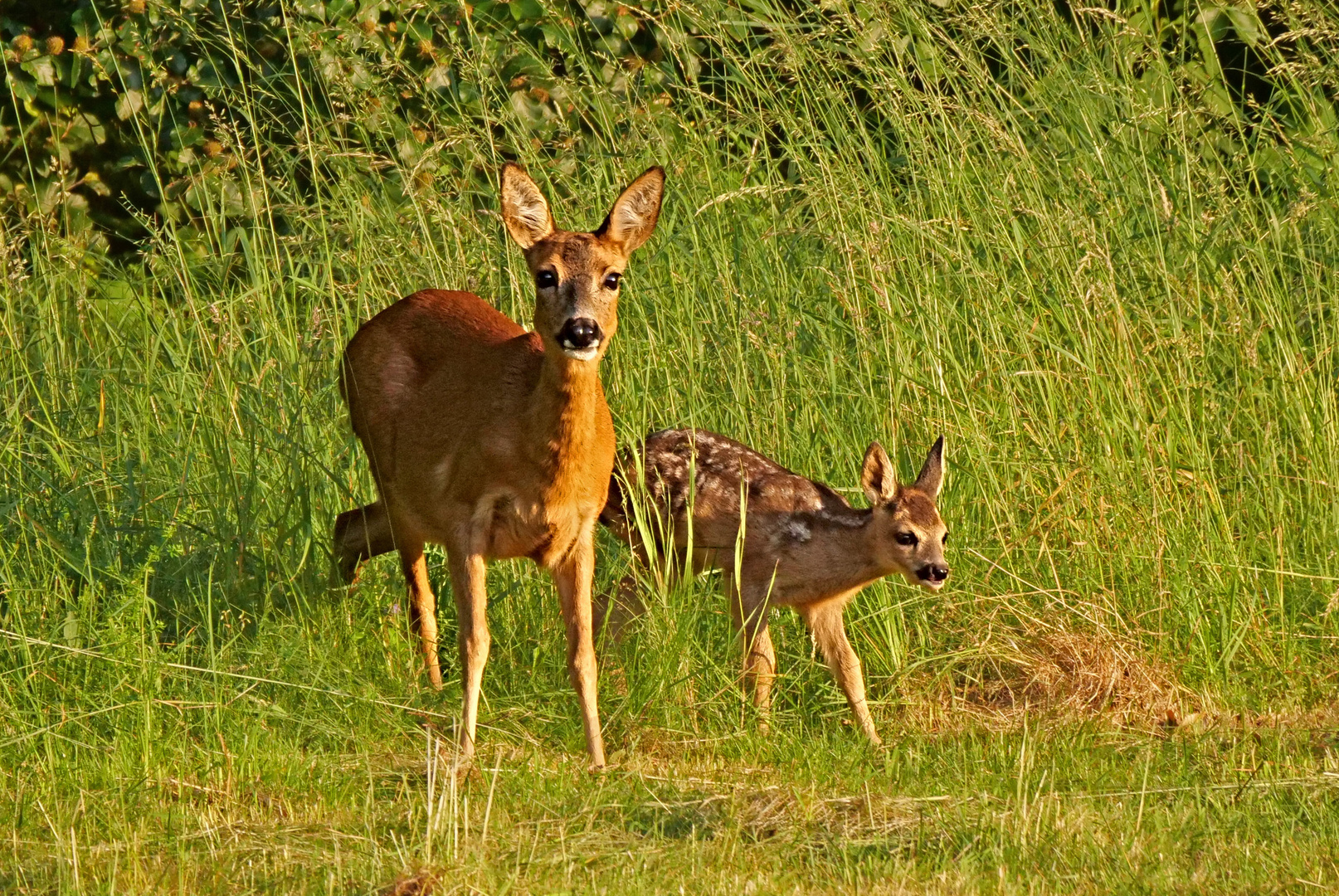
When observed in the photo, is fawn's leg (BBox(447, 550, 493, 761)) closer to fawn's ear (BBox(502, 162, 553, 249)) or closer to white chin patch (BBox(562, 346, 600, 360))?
white chin patch (BBox(562, 346, 600, 360))

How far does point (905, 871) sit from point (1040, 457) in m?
2.65

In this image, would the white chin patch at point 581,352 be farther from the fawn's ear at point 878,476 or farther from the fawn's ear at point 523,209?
the fawn's ear at point 878,476

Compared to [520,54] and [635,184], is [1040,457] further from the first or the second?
[520,54]

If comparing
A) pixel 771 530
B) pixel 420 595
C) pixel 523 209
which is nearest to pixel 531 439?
pixel 523 209

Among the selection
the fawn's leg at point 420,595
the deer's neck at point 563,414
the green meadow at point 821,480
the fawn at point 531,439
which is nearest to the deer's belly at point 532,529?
the fawn at point 531,439

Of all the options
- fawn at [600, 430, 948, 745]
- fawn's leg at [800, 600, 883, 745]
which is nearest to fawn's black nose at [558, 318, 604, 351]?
fawn at [600, 430, 948, 745]

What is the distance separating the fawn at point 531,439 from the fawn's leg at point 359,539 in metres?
0.30

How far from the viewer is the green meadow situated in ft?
15.6

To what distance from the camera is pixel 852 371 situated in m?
7.02

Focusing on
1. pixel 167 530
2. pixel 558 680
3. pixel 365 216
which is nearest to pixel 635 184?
pixel 558 680

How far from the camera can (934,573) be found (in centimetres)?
625

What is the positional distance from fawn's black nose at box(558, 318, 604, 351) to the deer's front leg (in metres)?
0.64

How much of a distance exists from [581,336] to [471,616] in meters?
0.92

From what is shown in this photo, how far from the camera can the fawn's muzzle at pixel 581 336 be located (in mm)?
5285
